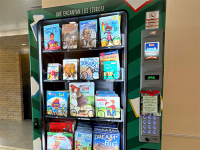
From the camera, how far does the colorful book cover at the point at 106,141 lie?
129cm

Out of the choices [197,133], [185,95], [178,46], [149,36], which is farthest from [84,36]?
[197,133]

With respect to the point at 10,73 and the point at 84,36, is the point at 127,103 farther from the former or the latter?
the point at 10,73

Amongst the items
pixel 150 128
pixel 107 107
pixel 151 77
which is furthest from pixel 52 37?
pixel 150 128

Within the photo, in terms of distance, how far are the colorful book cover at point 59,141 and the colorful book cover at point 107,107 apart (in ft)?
1.47

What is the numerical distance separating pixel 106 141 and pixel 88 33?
47.3 inches

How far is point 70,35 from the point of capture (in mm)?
1348

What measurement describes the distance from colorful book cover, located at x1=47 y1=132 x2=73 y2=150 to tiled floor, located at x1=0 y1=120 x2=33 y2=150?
5.90ft

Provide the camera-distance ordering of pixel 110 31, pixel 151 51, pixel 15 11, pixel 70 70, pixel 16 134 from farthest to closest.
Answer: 1. pixel 16 134
2. pixel 15 11
3. pixel 70 70
4. pixel 110 31
5. pixel 151 51

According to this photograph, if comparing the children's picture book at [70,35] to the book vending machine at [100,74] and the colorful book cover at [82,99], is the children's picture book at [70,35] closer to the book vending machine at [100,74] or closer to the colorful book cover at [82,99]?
the book vending machine at [100,74]

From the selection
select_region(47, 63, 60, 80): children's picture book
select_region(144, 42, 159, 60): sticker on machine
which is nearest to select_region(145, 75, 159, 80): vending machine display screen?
select_region(144, 42, 159, 60): sticker on machine

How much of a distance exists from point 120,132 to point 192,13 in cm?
152

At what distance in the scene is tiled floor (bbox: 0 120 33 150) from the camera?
114 inches

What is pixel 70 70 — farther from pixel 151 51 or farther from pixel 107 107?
pixel 151 51

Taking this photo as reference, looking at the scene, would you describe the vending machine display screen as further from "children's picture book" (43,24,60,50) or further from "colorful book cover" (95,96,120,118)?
"children's picture book" (43,24,60,50)
